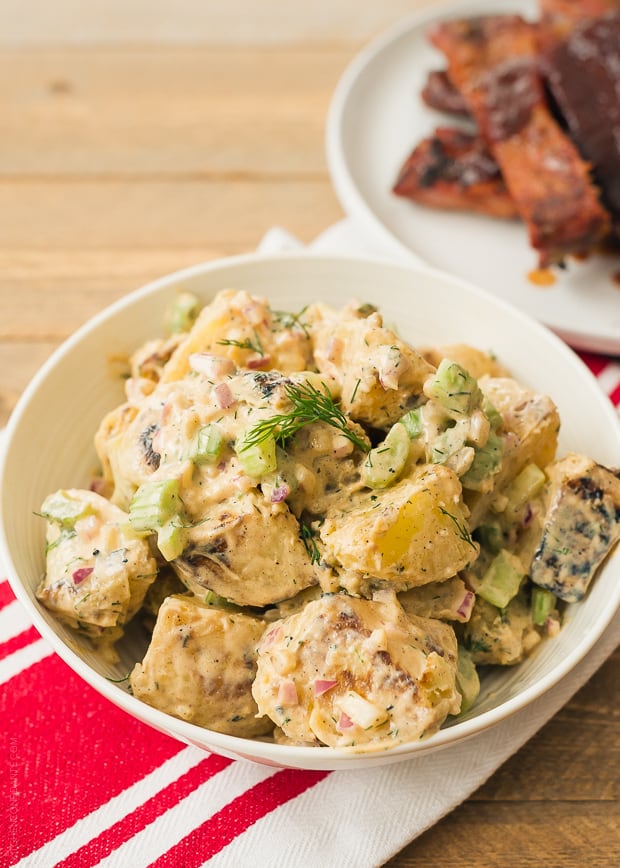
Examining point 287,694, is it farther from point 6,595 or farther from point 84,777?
point 6,595

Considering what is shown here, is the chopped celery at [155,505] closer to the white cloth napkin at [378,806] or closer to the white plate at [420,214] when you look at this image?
the white cloth napkin at [378,806]

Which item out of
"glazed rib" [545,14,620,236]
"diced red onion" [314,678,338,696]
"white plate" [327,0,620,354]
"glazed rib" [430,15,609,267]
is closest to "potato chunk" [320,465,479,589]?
"diced red onion" [314,678,338,696]

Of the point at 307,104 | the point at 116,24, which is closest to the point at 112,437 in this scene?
the point at 307,104

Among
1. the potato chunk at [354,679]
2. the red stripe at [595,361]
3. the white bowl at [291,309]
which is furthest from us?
the red stripe at [595,361]

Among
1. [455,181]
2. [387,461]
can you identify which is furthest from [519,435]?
[455,181]

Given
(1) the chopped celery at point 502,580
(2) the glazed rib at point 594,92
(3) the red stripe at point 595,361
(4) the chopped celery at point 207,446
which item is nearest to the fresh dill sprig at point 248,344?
(4) the chopped celery at point 207,446

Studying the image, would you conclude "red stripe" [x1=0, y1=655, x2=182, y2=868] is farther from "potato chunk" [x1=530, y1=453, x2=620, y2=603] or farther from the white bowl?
"potato chunk" [x1=530, y1=453, x2=620, y2=603]
